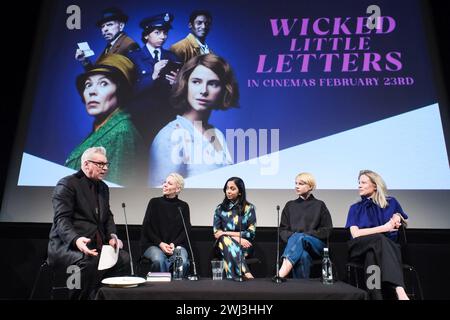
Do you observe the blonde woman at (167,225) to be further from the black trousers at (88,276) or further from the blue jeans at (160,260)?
the black trousers at (88,276)

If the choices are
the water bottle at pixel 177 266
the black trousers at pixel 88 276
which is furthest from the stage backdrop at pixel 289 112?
the black trousers at pixel 88 276

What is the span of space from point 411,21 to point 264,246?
2.68m

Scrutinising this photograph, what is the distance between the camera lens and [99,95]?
441 centimetres

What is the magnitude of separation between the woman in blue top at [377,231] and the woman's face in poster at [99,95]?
8.21 ft

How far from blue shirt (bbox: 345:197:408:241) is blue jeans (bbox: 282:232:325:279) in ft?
1.09

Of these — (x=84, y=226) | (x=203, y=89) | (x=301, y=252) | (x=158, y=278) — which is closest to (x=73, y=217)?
(x=84, y=226)

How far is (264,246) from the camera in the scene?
4125mm

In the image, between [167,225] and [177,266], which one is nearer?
[177,266]

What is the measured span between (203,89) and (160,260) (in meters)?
1.78

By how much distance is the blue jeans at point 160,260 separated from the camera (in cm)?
346

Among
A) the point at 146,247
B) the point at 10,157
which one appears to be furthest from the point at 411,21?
the point at 10,157

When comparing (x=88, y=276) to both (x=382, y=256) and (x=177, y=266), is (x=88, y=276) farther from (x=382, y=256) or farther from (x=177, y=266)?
(x=382, y=256)

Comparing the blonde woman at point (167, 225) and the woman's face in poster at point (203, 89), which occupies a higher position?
the woman's face in poster at point (203, 89)

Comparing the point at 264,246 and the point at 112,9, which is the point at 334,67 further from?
the point at 112,9
